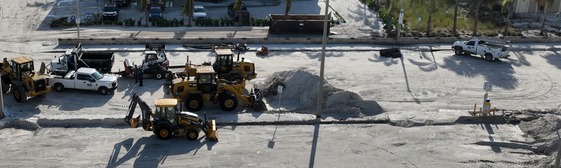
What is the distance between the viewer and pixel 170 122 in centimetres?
2562

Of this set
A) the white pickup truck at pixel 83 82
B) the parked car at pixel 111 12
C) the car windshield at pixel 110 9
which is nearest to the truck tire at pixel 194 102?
the white pickup truck at pixel 83 82

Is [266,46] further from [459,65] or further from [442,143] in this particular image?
[442,143]

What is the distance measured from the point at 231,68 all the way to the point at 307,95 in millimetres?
4738

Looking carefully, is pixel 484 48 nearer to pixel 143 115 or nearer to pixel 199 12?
pixel 199 12

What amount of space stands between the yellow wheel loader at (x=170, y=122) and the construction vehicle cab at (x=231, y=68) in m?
7.28

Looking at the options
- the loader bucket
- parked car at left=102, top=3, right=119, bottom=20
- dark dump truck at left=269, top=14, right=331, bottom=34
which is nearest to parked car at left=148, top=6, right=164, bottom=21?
parked car at left=102, top=3, right=119, bottom=20

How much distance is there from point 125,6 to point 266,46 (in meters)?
18.2

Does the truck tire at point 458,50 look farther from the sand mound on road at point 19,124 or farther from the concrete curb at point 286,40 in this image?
the sand mound on road at point 19,124

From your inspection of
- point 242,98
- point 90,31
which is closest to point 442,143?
point 242,98

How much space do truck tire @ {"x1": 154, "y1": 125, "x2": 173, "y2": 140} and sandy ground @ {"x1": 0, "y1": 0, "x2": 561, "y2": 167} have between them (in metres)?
0.32

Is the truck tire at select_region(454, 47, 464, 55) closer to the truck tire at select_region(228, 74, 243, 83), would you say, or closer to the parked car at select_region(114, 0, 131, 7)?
the truck tire at select_region(228, 74, 243, 83)

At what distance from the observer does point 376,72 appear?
120 feet

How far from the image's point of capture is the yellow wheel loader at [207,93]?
29.2m

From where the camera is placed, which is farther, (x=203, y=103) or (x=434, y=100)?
(x=434, y=100)
